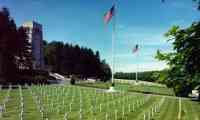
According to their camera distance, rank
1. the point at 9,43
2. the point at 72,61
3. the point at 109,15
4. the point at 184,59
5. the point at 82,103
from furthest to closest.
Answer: the point at 72,61 → the point at 9,43 → the point at 109,15 → the point at 82,103 → the point at 184,59

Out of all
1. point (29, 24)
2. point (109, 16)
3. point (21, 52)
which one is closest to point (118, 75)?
point (29, 24)

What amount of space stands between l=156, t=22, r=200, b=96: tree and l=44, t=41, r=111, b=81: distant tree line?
115 meters

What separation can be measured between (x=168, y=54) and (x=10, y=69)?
59623mm

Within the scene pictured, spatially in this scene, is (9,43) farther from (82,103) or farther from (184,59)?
(184,59)

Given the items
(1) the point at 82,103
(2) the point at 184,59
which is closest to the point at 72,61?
(1) the point at 82,103

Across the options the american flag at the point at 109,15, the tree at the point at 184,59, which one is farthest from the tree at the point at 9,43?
the tree at the point at 184,59

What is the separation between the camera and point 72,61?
138m

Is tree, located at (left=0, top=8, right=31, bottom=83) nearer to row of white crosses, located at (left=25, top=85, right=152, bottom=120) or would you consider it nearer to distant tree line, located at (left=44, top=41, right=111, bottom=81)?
row of white crosses, located at (left=25, top=85, right=152, bottom=120)

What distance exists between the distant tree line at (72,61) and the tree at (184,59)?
376 ft

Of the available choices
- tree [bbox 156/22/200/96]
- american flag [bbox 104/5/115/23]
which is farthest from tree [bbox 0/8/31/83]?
tree [bbox 156/22/200/96]

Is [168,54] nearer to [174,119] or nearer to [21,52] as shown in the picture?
[174,119]

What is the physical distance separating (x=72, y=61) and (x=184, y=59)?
12191 centimetres

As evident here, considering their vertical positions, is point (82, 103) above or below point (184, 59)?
below

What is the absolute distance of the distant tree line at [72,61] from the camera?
136m
